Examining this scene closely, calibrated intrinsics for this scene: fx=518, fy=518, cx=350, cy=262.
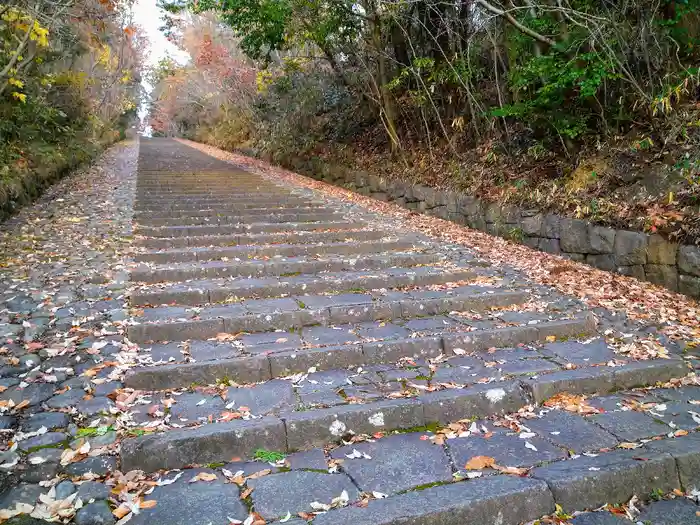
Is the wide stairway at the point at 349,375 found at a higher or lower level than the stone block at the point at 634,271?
lower

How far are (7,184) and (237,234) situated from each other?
3.44m

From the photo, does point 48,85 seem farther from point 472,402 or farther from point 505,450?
Answer: point 505,450

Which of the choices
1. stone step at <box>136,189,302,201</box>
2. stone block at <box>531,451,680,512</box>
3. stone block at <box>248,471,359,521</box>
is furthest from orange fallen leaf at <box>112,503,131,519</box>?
stone step at <box>136,189,302,201</box>

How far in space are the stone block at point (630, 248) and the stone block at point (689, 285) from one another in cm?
43

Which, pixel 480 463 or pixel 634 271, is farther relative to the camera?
pixel 634 271

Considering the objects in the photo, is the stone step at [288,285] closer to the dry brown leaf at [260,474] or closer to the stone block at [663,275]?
the stone block at [663,275]

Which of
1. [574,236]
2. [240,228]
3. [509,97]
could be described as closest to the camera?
[574,236]

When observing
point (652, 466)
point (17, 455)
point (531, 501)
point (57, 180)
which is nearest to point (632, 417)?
point (652, 466)

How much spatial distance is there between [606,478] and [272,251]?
14.1 ft

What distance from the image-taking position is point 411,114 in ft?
34.7

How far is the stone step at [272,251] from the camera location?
18.9 feet

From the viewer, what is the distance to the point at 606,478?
2.60 m

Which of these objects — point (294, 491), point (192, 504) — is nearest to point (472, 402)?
point (294, 491)

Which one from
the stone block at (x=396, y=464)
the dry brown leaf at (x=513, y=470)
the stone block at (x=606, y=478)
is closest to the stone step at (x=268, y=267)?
the stone block at (x=396, y=464)
